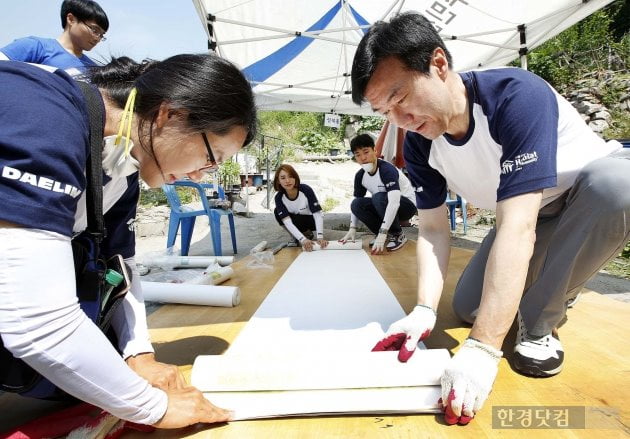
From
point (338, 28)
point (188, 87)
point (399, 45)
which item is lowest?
point (188, 87)

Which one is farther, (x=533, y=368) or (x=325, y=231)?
(x=325, y=231)

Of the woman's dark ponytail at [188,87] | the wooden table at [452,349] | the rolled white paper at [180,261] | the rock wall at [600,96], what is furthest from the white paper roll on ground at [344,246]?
the rock wall at [600,96]

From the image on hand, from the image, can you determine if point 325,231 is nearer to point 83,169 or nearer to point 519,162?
point 519,162

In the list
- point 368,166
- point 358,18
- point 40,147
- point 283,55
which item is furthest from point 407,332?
point 283,55

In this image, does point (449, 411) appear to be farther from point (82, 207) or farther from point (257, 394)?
point (82, 207)

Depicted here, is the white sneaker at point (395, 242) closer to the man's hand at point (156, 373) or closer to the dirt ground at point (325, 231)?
the dirt ground at point (325, 231)

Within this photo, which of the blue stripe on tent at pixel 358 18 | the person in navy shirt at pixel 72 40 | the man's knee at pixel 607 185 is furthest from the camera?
the blue stripe on tent at pixel 358 18

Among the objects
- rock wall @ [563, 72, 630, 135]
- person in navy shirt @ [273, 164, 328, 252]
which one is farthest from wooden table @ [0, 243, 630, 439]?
rock wall @ [563, 72, 630, 135]

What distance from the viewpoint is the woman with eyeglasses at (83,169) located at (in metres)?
0.57

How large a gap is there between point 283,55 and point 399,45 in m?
3.91

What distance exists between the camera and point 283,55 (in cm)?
462

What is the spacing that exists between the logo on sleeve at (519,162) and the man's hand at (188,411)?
1.00 metres

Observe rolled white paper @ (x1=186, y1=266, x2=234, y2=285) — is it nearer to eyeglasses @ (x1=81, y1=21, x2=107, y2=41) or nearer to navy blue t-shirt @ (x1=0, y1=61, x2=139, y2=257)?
eyeglasses @ (x1=81, y1=21, x2=107, y2=41)

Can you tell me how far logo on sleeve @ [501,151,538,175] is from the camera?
998 millimetres
